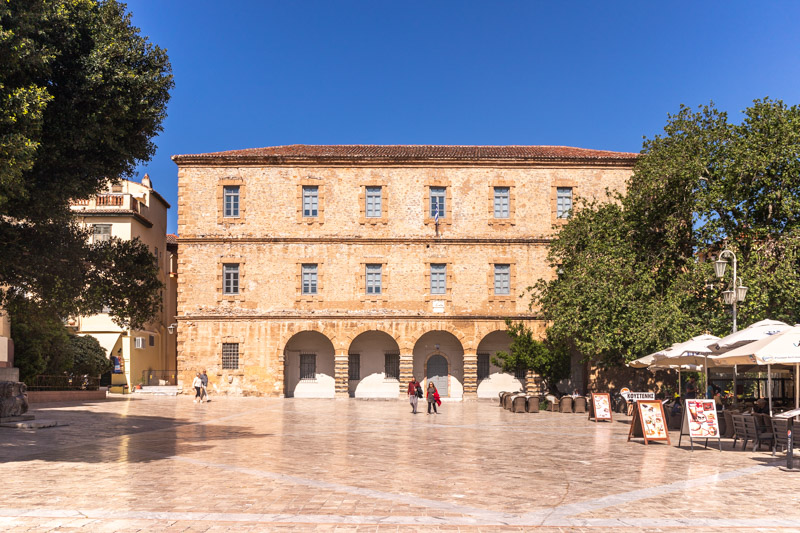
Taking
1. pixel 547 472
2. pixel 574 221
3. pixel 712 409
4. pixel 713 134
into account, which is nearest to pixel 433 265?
pixel 574 221

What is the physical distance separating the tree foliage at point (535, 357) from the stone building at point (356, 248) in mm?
2711

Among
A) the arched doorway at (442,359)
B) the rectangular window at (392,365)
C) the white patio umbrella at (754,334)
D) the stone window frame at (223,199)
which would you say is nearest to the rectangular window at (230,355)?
the stone window frame at (223,199)

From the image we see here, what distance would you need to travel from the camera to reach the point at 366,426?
70.2 ft

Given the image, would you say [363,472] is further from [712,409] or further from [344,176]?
[344,176]

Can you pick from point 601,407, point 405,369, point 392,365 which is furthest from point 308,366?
point 601,407

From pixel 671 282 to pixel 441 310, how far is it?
13.0m

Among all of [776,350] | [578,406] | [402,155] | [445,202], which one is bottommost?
[578,406]

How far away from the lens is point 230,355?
37.5m

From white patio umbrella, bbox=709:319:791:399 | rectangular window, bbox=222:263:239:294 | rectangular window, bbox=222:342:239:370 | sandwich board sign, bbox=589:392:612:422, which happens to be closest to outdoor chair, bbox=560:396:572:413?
sandwich board sign, bbox=589:392:612:422

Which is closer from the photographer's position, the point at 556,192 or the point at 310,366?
the point at 556,192

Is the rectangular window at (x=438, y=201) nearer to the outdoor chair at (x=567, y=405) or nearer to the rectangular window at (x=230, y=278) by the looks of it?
the rectangular window at (x=230, y=278)

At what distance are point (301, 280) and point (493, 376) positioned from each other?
10.8 m

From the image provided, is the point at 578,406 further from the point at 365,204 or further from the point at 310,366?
the point at 310,366

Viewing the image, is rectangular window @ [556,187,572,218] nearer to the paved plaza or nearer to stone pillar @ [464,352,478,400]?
stone pillar @ [464,352,478,400]
